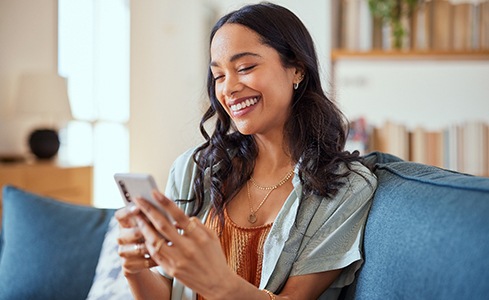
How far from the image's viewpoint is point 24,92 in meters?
3.77

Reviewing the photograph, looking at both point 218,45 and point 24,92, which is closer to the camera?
point 218,45

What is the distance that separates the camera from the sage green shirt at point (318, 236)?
1.44m

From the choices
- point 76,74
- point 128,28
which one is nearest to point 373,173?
point 76,74

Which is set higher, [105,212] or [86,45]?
[86,45]

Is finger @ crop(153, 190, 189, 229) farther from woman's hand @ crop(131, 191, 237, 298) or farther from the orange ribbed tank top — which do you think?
the orange ribbed tank top

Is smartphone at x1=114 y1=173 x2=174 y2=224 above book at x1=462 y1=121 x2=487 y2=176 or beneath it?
above

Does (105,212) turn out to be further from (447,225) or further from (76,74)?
(76,74)

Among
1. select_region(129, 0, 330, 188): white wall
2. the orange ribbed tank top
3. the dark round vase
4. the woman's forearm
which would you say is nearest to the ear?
the orange ribbed tank top

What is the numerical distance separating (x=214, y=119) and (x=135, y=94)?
3.69m

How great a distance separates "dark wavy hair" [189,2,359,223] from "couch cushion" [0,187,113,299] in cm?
44

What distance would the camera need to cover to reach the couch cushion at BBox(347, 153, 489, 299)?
0.95 meters

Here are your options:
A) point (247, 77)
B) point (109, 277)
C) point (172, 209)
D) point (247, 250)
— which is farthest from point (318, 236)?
point (109, 277)

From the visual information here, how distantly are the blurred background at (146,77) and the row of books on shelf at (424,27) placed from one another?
0.4 inches

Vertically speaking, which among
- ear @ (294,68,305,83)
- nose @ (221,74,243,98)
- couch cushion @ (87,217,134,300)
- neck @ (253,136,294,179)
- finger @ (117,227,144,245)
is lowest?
couch cushion @ (87,217,134,300)
